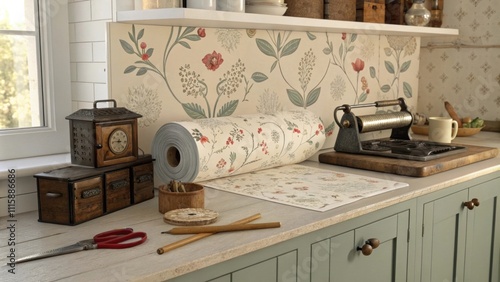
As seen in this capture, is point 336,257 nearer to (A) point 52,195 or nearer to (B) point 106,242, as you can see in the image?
(B) point 106,242

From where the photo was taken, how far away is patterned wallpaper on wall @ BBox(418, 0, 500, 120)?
318 cm

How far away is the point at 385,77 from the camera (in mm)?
2994

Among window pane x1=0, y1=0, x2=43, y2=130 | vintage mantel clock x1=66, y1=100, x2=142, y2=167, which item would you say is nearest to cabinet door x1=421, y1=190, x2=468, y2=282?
vintage mantel clock x1=66, y1=100, x2=142, y2=167

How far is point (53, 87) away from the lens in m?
1.89

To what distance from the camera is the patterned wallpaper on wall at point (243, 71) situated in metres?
1.94

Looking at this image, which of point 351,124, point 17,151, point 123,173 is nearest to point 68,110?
point 17,151

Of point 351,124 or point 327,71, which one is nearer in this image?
point 351,124

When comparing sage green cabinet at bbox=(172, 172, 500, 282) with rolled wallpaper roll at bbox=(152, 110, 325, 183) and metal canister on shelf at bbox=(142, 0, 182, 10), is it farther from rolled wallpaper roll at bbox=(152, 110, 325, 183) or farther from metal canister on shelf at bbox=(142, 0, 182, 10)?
metal canister on shelf at bbox=(142, 0, 182, 10)

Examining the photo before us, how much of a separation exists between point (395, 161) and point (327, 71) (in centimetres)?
60

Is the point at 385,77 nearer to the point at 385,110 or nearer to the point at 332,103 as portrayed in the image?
the point at 385,110

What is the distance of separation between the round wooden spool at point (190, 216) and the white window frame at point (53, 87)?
22.7 inches

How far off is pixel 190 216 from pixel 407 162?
1.03 m

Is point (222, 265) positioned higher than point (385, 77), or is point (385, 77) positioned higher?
point (385, 77)

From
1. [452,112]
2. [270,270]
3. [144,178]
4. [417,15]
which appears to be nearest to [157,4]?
[144,178]
